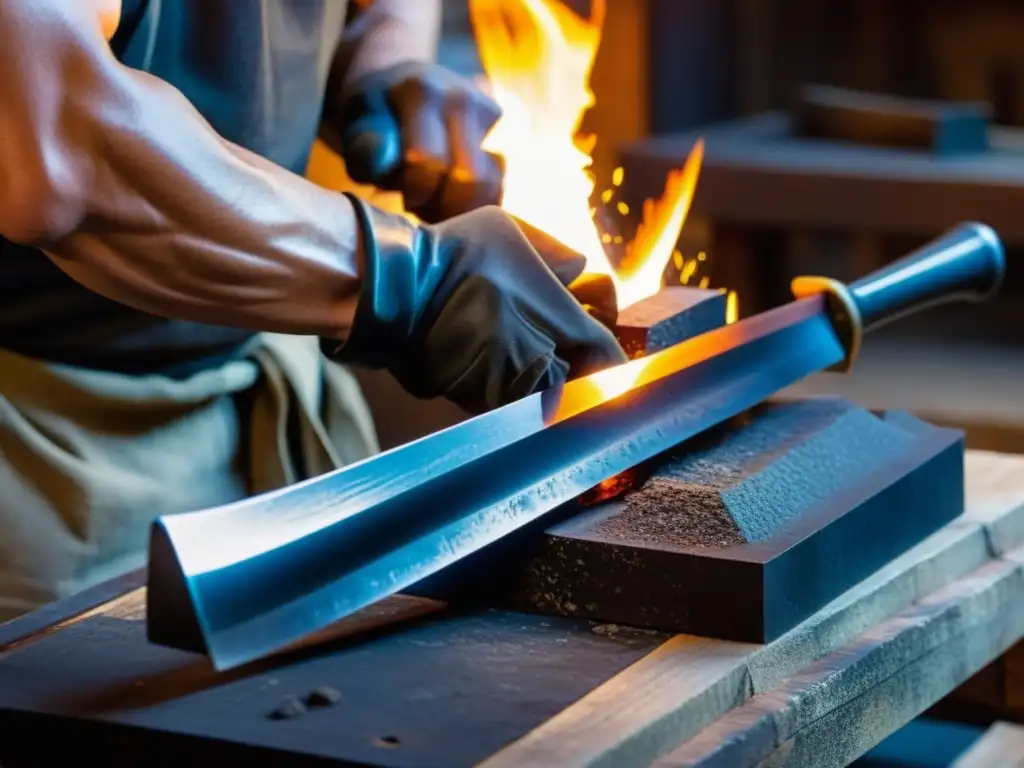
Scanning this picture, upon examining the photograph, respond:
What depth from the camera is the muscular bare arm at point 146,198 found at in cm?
97

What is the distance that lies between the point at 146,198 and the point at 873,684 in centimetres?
50

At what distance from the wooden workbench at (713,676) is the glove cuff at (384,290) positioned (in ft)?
0.49

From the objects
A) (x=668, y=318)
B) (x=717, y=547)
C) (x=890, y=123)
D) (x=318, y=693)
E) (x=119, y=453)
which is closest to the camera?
(x=318, y=693)

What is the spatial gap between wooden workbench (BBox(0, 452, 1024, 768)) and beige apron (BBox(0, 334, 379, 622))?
16 cm

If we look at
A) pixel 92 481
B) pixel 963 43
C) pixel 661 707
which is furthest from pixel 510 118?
pixel 963 43

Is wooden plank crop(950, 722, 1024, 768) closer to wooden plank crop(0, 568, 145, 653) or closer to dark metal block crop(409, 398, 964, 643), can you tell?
dark metal block crop(409, 398, 964, 643)

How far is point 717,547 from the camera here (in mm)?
1004

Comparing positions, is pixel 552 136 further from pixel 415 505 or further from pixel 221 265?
pixel 415 505

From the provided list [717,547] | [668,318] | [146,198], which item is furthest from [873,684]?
[146,198]

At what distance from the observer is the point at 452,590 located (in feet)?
3.41

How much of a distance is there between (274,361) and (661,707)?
1.90 feet

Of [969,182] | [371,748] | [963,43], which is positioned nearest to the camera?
[371,748]

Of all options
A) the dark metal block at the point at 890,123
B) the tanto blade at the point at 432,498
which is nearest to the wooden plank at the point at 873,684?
the tanto blade at the point at 432,498

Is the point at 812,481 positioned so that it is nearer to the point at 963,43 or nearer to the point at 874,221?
the point at 874,221
